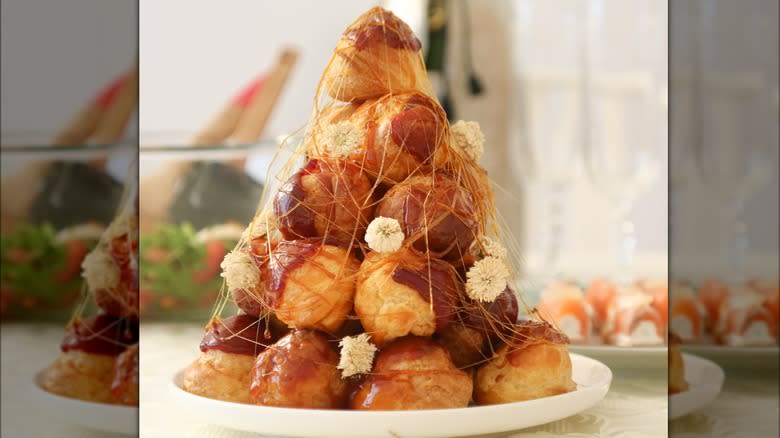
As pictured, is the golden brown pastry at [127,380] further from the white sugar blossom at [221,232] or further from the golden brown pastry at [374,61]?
the white sugar blossom at [221,232]

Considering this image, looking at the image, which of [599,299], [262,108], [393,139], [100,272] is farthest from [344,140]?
[262,108]

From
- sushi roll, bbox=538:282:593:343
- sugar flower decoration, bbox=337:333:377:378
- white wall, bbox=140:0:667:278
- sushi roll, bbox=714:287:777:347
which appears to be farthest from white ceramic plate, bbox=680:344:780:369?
white wall, bbox=140:0:667:278

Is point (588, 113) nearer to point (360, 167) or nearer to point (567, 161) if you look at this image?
point (567, 161)

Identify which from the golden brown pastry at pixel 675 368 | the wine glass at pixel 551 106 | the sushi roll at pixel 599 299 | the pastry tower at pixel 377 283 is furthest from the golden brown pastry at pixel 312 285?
the wine glass at pixel 551 106

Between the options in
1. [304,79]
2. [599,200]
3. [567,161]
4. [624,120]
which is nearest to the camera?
[567,161]

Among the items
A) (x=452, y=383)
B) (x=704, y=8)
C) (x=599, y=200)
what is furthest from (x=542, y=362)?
(x=599, y=200)

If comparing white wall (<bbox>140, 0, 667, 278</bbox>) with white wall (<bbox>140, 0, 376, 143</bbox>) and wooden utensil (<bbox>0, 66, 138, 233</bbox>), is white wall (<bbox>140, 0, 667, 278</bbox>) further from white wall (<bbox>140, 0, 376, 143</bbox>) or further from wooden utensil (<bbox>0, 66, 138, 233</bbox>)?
wooden utensil (<bbox>0, 66, 138, 233</bbox>)
